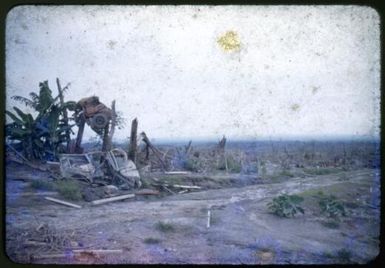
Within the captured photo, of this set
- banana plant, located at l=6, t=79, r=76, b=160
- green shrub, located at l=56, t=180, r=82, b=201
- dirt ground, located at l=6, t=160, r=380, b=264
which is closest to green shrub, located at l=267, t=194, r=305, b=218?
dirt ground, located at l=6, t=160, r=380, b=264

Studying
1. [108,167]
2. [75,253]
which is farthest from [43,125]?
[75,253]

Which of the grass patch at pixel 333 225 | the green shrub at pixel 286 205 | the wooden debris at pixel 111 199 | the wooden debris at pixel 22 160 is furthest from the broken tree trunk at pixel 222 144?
the wooden debris at pixel 22 160

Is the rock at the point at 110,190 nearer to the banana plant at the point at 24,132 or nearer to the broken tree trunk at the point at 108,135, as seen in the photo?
the broken tree trunk at the point at 108,135

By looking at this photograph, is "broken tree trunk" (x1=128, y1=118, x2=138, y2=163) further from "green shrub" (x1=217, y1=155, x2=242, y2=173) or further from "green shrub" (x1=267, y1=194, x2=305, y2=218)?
"green shrub" (x1=267, y1=194, x2=305, y2=218)

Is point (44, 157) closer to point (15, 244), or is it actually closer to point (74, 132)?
point (74, 132)

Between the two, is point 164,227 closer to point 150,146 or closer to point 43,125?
point 150,146
